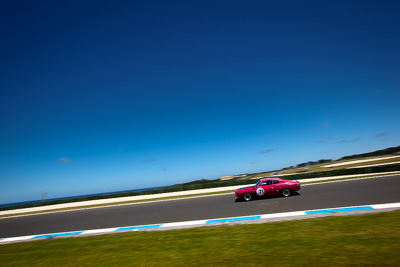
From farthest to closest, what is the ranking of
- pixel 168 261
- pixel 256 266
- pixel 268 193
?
pixel 268 193
pixel 168 261
pixel 256 266

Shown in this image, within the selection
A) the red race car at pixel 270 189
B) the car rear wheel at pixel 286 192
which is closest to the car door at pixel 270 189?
the red race car at pixel 270 189

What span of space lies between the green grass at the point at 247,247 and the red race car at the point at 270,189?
6.05 m

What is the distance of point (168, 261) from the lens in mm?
4324

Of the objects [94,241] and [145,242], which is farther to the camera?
[94,241]

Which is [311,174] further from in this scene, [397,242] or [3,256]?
[3,256]

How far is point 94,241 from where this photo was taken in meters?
6.88

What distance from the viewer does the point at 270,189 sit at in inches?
488

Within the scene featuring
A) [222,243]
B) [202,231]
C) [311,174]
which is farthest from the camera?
[311,174]

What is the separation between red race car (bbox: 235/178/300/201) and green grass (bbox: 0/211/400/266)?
19.9 ft

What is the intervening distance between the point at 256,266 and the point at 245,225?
3.21 meters

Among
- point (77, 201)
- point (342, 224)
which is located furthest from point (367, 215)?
point (77, 201)

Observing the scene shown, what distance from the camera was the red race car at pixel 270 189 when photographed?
1227 cm

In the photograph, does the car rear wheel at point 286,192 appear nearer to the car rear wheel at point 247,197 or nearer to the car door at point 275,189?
the car door at point 275,189

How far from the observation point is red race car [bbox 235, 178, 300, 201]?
12.3m
